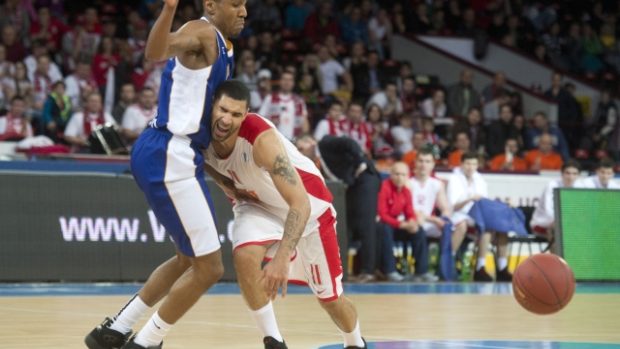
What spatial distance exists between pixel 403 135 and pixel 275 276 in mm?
13819

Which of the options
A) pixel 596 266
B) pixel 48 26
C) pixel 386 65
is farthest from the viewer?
pixel 386 65

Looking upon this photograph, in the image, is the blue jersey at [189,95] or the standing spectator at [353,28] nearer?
the blue jersey at [189,95]

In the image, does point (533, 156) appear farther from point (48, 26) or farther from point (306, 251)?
point (306, 251)

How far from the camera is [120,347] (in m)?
6.87

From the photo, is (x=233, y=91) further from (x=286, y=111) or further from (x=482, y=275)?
(x=286, y=111)

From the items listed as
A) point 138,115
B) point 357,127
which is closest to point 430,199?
point 357,127

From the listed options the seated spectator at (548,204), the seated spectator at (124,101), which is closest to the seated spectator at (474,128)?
the seated spectator at (548,204)

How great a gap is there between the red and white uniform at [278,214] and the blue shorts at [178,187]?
0.78 ft

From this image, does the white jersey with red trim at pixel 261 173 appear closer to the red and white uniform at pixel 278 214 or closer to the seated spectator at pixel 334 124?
the red and white uniform at pixel 278 214

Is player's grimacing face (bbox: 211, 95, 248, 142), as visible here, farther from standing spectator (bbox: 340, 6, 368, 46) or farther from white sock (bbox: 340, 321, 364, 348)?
standing spectator (bbox: 340, 6, 368, 46)

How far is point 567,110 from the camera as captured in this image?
24.5 metres

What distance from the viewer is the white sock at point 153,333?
6.54 meters

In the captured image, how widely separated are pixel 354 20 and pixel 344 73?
9.00 ft

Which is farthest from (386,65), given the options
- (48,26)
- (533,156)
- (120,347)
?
(120,347)
